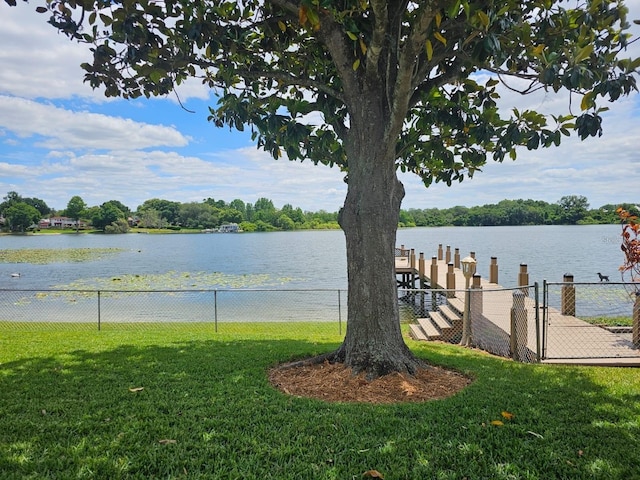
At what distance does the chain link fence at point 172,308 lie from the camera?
52.3ft

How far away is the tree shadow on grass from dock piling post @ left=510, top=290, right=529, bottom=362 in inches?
72.1

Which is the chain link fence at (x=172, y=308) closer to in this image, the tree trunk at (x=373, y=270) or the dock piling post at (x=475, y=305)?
the dock piling post at (x=475, y=305)

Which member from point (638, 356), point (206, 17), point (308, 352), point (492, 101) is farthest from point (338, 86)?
point (638, 356)

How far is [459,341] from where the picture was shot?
10.3m

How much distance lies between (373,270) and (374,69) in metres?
2.38

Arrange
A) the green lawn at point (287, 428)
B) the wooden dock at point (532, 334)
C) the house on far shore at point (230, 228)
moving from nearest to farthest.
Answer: the green lawn at point (287, 428) < the wooden dock at point (532, 334) < the house on far shore at point (230, 228)

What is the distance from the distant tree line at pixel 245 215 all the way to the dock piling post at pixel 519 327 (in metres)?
71.8

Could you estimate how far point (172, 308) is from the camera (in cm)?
1842

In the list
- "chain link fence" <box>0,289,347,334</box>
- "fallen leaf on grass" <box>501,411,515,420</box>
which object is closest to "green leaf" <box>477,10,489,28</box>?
"fallen leaf on grass" <box>501,411,515,420</box>

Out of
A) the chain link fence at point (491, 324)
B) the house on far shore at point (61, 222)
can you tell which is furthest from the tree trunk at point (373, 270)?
Result: the house on far shore at point (61, 222)

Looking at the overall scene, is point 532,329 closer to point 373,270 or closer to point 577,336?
point 577,336

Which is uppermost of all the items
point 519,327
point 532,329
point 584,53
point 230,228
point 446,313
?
point 584,53

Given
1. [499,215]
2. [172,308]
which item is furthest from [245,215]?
[172,308]

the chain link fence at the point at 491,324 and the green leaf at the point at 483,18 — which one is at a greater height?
the green leaf at the point at 483,18
